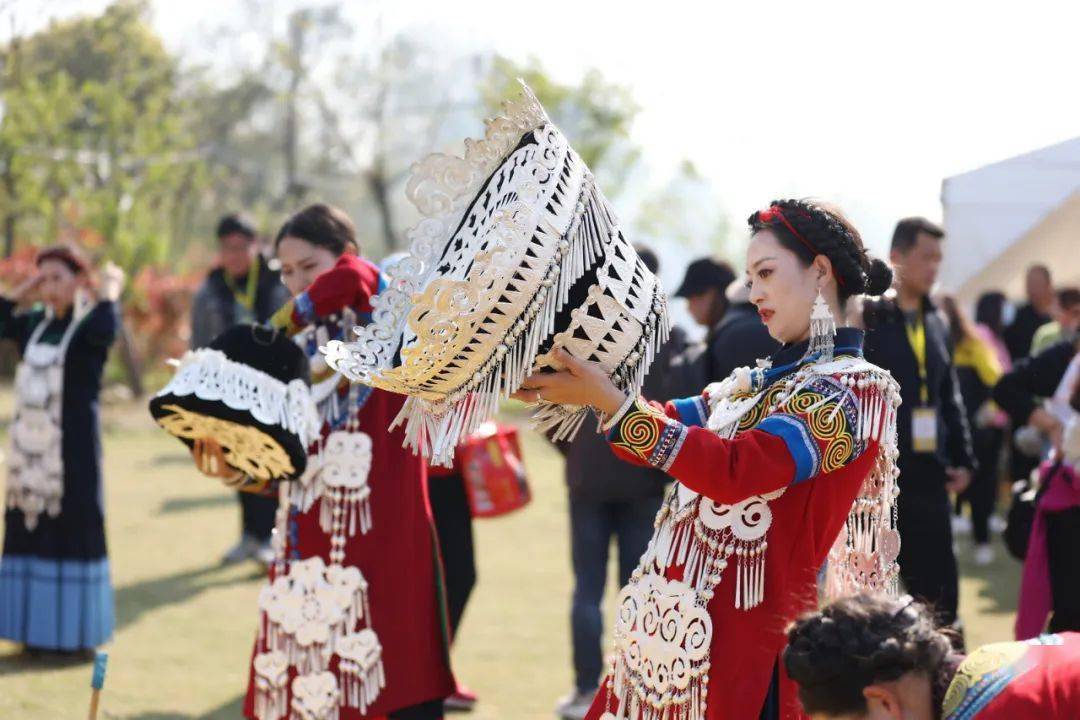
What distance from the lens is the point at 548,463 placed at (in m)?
14.6

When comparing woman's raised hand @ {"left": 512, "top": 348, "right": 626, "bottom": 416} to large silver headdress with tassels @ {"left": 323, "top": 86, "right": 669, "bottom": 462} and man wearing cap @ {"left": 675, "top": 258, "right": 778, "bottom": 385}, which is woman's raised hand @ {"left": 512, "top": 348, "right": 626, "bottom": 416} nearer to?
large silver headdress with tassels @ {"left": 323, "top": 86, "right": 669, "bottom": 462}

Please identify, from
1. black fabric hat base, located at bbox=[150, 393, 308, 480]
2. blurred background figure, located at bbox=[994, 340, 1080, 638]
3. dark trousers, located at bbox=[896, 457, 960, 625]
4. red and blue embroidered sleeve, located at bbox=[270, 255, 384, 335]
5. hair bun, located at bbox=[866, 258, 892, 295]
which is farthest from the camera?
dark trousers, located at bbox=[896, 457, 960, 625]

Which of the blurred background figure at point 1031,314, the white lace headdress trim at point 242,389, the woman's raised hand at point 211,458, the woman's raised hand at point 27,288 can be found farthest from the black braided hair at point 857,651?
the blurred background figure at point 1031,314

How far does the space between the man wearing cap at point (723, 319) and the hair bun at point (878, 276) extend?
1284mm

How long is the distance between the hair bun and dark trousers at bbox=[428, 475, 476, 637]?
2835 millimetres

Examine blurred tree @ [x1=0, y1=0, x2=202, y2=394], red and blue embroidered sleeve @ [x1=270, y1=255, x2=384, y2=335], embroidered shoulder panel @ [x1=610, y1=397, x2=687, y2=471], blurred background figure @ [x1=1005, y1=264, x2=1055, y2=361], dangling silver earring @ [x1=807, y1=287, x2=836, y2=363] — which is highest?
blurred tree @ [x1=0, y1=0, x2=202, y2=394]

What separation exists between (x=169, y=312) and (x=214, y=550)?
45.5ft

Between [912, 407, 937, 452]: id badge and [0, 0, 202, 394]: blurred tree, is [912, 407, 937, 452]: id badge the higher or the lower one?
the lower one

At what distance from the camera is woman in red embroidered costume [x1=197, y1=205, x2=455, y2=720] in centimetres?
418

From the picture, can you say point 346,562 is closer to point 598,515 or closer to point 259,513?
point 598,515

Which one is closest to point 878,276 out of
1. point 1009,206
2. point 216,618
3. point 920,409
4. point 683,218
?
point 1009,206

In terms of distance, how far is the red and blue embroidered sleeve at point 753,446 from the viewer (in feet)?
8.91

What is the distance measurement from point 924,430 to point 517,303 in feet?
9.89

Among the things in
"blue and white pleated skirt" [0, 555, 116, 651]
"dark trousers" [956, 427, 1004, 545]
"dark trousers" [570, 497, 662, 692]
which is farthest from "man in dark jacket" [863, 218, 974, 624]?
"dark trousers" [956, 427, 1004, 545]
